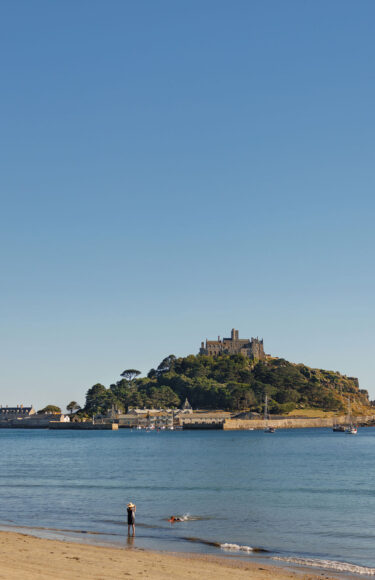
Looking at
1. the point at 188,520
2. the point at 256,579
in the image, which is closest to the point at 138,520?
the point at 188,520

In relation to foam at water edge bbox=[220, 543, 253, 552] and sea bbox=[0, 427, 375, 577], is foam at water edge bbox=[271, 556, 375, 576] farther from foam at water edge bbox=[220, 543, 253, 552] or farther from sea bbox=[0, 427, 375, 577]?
foam at water edge bbox=[220, 543, 253, 552]

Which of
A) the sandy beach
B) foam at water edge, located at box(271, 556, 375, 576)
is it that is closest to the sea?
foam at water edge, located at box(271, 556, 375, 576)

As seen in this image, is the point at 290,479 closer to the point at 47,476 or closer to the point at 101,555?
the point at 47,476

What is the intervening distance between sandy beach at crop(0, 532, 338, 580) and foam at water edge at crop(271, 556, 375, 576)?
1.55m

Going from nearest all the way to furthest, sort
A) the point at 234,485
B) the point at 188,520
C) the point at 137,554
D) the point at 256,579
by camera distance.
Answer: the point at 256,579 < the point at 137,554 < the point at 188,520 < the point at 234,485

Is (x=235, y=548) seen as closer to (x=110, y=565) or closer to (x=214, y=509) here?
(x=110, y=565)

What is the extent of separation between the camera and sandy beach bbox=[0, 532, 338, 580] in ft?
85.6

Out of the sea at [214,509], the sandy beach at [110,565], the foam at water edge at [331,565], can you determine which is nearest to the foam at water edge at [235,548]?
the sea at [214,509]

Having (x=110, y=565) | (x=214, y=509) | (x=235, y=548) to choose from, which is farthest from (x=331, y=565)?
(x=214, y=509)

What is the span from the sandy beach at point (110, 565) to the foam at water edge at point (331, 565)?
5.10 feet

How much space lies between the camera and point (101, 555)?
102 ft

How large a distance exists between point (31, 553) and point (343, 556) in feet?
48.2

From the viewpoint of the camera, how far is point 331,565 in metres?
31.1

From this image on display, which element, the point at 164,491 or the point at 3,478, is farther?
the point at 3,478
